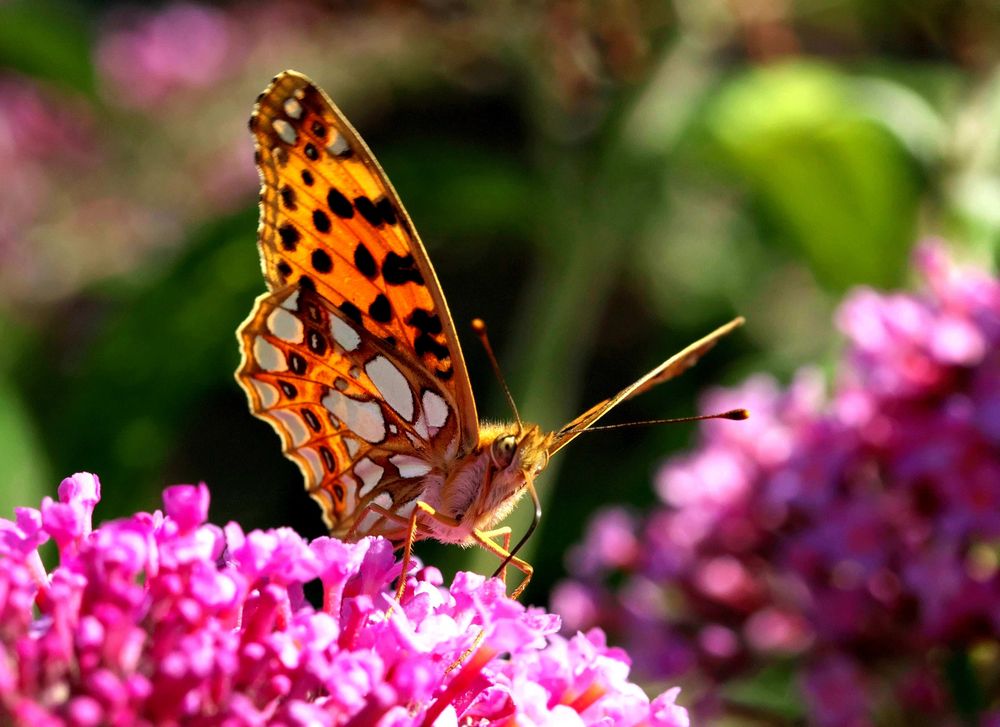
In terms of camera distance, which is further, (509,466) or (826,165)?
(826,165)

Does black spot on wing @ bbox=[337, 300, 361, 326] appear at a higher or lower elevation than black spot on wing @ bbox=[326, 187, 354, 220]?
lower

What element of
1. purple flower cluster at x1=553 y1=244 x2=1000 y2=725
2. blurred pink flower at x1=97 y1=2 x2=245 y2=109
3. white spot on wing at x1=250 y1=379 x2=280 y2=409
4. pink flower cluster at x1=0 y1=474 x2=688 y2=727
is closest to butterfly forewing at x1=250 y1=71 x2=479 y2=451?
white spot on wing at x1=250 y1=379 x2=280 y2=409

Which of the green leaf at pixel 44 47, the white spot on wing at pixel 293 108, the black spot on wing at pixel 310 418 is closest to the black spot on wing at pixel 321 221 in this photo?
the white spot on wing at pixel 293 108

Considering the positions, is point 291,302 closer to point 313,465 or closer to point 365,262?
point 365,262

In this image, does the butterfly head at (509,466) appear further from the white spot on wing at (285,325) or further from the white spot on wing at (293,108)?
the white spot on wing at (293,108)

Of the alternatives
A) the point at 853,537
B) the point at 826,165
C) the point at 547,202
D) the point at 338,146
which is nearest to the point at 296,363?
the point at 338,146

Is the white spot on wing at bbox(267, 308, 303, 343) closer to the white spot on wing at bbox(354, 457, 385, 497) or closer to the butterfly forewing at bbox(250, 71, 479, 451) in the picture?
the butterfly forewing at bbox(250, 71, 479, 451)

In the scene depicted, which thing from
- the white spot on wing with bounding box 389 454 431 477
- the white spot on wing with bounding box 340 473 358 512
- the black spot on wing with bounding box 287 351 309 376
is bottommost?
the white spot on wing with bounding box 340 473 358 512

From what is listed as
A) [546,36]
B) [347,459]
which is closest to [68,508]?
[347,459]
